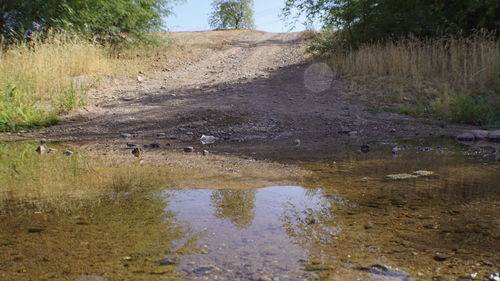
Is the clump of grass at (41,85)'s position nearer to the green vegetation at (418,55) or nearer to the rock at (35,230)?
the rock at (35,230)

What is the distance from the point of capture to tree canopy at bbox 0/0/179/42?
41.6 ft

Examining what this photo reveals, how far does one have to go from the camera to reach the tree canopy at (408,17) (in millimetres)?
12078

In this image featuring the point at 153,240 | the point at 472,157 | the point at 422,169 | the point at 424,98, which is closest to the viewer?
the point at 153,240

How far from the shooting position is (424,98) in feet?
29.2

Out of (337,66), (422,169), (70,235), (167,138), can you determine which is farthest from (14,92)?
(337,66)

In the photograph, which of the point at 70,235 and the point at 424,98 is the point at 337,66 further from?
the point at 70,235

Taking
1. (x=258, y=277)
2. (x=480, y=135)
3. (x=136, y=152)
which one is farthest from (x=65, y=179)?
(x=480, y=135)

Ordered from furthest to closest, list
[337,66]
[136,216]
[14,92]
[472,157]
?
[337,66] < [14,92] < [472,157] < [136,216]

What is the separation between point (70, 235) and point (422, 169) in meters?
3.33

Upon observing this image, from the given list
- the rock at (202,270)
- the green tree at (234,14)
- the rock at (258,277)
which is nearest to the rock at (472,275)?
the rock at (258,277)

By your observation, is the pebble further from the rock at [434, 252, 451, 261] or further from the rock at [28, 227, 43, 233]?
the rock at [434, 252, 451, 261]

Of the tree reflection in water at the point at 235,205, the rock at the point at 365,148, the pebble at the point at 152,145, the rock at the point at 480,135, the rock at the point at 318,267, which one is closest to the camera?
the rock at the point at 318,267

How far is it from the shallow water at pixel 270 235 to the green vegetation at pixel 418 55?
206 inches

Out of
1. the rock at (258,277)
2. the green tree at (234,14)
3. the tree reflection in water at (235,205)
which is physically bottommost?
the rock at (258,277)
